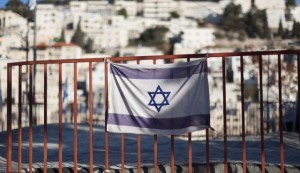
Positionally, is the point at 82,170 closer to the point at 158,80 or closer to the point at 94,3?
the point at 158,80

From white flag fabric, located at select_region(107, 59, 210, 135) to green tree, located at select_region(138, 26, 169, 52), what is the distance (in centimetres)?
9974

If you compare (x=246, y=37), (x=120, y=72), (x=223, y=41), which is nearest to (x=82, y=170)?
(x=120, y=72)

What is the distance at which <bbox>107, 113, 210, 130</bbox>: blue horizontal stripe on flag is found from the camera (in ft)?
13.6

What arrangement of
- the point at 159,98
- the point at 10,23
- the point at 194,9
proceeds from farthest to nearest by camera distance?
the point at 194,9 → the point at 10,23 → the point at 159,98

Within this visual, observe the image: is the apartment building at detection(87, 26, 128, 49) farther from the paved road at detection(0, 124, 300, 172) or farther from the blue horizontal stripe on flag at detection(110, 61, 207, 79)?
the blue horizontal stripe on flag at detection(110, 61, 207, 79)

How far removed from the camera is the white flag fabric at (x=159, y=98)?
4129 mm

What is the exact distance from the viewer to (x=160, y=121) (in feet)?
13.8

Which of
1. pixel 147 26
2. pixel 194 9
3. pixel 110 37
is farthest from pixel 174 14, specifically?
pixel 110 37

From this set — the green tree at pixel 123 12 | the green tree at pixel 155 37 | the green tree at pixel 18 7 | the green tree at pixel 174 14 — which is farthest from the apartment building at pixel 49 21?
the green tree at pixel 18 7

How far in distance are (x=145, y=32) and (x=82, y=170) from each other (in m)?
113

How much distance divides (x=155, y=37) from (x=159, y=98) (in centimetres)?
10802

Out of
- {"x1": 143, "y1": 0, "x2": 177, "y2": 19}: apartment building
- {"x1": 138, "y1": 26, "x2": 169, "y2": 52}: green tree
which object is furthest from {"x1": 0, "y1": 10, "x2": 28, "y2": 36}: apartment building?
{"x1": 143, "y1": 0, "x2": 177, "y2": 19}: apartment building

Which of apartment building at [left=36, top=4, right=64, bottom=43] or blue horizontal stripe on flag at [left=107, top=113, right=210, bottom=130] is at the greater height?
apartment building at [left=36, top=4, right=64, bottom=43]

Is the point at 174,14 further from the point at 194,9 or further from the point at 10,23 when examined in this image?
the point at 10,23
